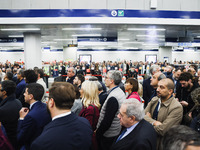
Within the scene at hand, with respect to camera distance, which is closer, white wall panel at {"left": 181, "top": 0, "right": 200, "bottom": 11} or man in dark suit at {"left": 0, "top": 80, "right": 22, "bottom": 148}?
man in dark suit at {"left": 0, "top": 80, "right": 22, "bottom": 148}

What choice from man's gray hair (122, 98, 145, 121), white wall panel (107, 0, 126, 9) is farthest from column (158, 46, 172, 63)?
man's gray hair (122, 98, 145, 121)

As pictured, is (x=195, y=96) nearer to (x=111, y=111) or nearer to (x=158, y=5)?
(x=111, y=111)

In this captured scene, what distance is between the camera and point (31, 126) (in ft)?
7.20

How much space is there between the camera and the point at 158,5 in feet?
30.9

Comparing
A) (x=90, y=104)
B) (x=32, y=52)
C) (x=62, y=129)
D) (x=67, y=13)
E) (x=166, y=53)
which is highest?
(x=67, y=13)

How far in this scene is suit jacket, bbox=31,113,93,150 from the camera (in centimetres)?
148

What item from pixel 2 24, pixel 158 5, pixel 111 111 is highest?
pixel 158 5

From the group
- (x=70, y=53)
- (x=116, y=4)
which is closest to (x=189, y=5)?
(x=116, y=4)

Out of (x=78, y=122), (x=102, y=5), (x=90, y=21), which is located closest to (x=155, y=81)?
(x=78, y=122)

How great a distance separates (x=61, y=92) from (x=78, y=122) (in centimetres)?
34

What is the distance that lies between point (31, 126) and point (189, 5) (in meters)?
10.3

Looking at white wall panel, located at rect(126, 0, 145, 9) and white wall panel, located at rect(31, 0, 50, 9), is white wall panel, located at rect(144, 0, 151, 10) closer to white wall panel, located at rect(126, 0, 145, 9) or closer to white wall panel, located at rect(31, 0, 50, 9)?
white wall panel, located at rect(126, 0, 145, 9)

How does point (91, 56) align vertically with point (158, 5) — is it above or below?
below

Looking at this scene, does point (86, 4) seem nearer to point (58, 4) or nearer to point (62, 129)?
point (58, 4)
